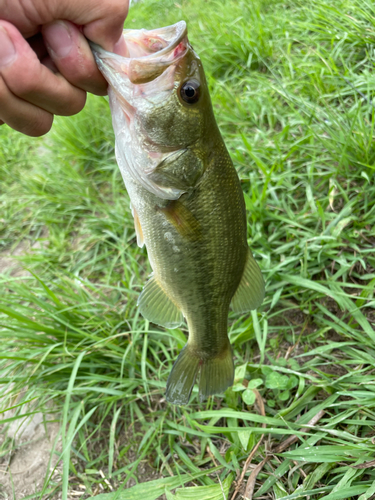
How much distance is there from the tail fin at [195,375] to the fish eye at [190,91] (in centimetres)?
120

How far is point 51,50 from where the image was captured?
133cm

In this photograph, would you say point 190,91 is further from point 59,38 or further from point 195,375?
point 195,375

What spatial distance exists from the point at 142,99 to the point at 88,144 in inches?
108

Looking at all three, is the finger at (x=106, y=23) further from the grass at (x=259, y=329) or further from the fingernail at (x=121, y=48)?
the grass at (x=259, y=329)

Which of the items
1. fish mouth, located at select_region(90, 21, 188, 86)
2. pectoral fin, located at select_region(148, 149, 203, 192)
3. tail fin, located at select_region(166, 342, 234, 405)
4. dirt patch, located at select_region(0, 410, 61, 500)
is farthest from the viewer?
dirt patch, located at select_region(0, 410, 61, 500)

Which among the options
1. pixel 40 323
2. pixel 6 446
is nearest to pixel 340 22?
pixel 40 323

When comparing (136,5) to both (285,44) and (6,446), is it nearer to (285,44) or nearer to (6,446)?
(285,44)

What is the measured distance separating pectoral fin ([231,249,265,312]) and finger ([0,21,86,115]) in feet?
3.55

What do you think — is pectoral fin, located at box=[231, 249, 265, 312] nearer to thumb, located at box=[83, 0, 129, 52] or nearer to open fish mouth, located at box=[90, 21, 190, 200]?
open fish mouth, located at box=[90, 21, 190, 200]

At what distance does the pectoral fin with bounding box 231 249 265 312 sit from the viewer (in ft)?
5.73

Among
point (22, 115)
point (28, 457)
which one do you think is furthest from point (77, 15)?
point (28, 457)

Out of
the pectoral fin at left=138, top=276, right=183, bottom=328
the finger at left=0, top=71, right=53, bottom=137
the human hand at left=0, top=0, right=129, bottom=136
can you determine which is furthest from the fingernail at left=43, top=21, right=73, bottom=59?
the pectoral fin at left=138, top=276, right=183, bottom=328

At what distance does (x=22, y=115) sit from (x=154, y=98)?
0.56 metres

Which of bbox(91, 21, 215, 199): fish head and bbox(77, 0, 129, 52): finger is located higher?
bbox(77, 0, 129, 52): finger
